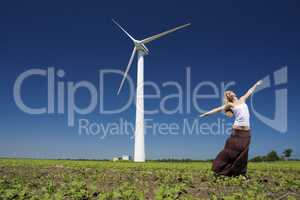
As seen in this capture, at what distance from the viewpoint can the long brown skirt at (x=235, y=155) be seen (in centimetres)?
1269

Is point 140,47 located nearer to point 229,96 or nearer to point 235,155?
point 229,96

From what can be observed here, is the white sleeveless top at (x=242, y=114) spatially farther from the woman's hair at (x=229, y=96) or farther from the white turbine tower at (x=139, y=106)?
the white turbine tower at (x=139, y=106)

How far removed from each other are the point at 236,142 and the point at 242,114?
867 millimetres

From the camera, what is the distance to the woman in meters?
12.7

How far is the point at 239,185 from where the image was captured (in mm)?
11148

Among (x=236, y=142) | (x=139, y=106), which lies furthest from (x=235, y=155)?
(x=139, y=106)

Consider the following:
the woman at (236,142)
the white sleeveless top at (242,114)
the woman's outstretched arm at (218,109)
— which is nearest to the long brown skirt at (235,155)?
the woman at (236,142)

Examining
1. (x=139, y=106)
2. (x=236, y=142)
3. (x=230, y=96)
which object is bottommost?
(x=236, y=142)

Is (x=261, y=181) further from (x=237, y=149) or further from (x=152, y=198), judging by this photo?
(x=152, y=198)

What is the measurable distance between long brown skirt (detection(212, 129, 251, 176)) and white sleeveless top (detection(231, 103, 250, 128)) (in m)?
0.24

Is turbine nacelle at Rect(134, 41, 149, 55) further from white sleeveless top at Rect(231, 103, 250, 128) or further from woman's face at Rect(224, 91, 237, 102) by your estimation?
white sleeveless top at Rect(231, 103, 250, 128)

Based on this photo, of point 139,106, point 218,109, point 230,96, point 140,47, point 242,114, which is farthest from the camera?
point 140,47

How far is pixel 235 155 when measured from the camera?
41.8 feet

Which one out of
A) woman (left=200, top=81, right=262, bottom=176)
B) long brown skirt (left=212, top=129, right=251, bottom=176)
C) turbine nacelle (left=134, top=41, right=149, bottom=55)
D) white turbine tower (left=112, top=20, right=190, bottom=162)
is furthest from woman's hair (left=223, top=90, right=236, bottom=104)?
turbine nacelle (left=134, top=41, right=149, bottom=55)
